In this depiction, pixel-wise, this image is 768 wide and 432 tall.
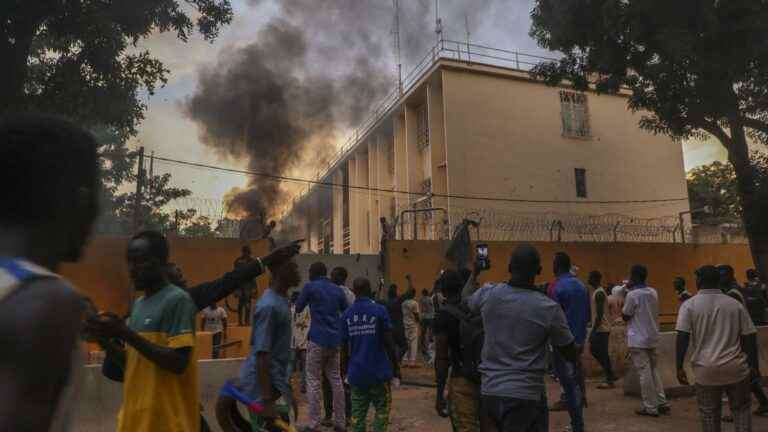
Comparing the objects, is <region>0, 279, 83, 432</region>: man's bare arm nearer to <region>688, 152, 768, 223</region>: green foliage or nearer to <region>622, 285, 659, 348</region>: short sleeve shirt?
<region>622, 285, 659, 348</region>: short sleeve shirt

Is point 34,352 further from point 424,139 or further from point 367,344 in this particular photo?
point 424,139

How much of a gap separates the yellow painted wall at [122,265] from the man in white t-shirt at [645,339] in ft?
32.2

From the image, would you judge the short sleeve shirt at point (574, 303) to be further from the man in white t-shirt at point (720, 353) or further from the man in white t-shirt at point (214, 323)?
the man in white t-shirt at point (214, 323)

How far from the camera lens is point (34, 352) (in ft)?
3.42

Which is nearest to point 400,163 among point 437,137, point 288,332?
point 437,137

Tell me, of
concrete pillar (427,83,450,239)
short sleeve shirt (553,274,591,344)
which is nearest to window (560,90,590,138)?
concrete pillar (427,83,450,239)

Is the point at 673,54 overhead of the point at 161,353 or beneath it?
overhead

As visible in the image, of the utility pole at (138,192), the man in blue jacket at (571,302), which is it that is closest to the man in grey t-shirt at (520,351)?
the man in blue jacket at (571,302)

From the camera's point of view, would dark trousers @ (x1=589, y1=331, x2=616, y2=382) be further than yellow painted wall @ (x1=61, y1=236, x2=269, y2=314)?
No

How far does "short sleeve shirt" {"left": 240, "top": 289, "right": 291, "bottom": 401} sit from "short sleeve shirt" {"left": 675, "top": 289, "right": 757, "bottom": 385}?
3435 millimetres

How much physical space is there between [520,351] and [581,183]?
20.2 m

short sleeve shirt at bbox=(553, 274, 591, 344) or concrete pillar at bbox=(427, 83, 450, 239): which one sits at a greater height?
concrete pillar at bbox=(427, 83, 450, 239)

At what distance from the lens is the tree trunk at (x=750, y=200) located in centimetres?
1397

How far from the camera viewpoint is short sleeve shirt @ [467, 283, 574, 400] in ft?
11.5
